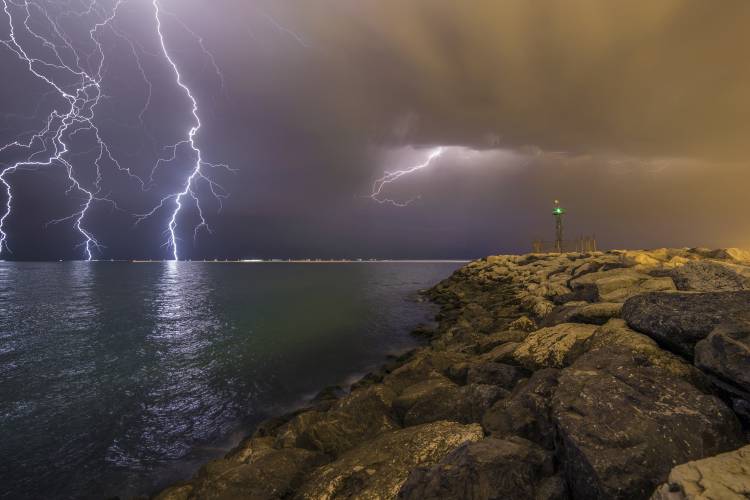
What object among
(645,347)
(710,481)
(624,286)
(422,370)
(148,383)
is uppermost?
(624,286)

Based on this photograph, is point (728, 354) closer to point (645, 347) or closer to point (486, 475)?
point (645, 347)

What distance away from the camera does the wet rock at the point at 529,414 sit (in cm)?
405

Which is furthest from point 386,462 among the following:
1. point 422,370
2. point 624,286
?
point 624,286

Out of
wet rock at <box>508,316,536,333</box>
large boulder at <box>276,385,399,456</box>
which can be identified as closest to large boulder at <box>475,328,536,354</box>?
wet rock at <box>508,316,536,333</box>

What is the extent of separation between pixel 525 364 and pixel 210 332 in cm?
1895

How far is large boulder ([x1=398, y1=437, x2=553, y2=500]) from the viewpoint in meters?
3.11

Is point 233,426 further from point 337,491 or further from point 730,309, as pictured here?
point 730,309

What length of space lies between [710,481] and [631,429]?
808mm

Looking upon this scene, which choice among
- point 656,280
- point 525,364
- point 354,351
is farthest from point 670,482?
point 354,351

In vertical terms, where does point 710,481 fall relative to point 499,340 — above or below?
above

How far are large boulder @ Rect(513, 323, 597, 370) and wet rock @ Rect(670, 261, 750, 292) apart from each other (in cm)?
289

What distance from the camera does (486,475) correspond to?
3193 millimetres

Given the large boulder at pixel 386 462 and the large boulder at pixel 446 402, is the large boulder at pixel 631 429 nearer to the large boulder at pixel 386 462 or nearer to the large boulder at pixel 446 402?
the large boulder at pixel 386 462

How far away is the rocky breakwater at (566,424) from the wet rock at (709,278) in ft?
0.10
